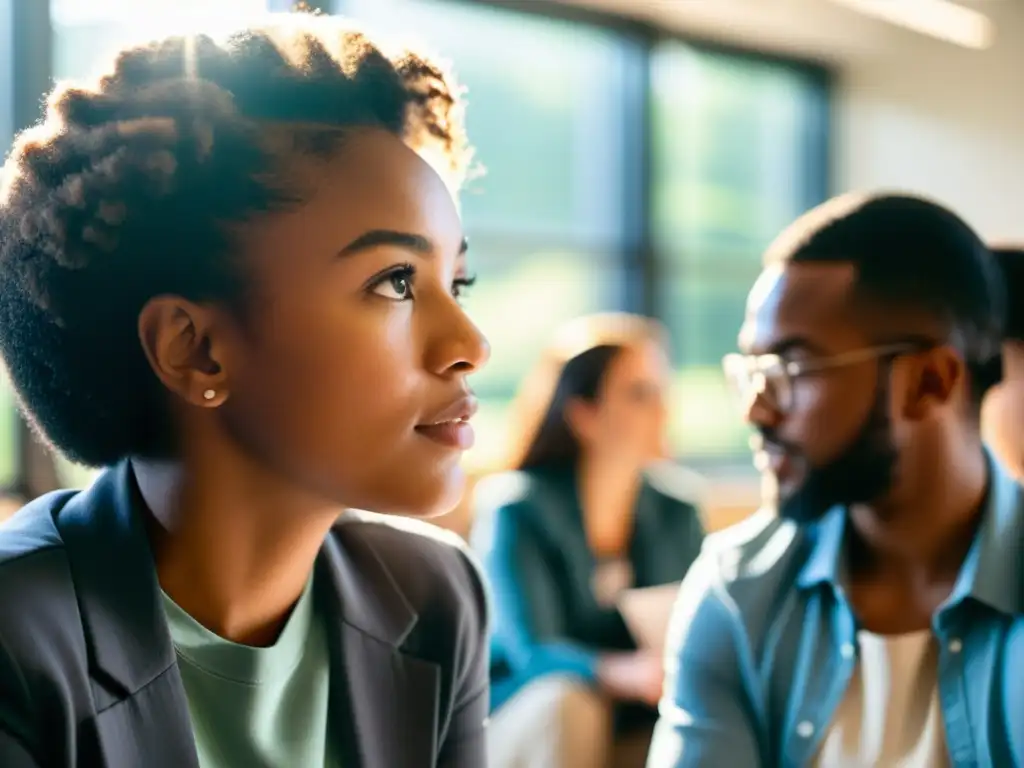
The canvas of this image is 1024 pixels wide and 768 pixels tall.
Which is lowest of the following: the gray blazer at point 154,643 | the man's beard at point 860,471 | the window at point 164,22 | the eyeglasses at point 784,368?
the gray blazer at point 154,643

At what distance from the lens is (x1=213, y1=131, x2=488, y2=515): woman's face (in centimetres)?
94

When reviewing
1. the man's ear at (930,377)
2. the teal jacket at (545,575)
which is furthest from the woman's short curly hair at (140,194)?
the teal jacket at (545,575)

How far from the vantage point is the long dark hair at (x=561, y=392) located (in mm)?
2936

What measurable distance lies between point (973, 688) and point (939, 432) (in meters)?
0.27

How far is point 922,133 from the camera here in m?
5.14

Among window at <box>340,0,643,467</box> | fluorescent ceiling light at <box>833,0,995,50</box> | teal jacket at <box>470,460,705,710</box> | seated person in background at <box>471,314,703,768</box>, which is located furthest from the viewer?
fluorescent ceiling light at <box>833,0,995,50</box>

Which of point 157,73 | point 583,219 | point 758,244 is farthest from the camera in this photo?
point 758,244

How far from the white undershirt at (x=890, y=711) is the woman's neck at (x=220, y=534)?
561 millimetres

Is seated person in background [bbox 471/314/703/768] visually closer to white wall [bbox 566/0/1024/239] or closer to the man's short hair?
the man's short hair

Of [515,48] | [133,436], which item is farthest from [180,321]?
[515,48]

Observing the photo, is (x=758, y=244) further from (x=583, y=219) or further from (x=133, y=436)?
(x=133, y=436)

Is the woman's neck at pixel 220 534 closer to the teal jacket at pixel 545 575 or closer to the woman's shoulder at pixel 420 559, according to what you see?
the woman's shoulder at pixel 420 559

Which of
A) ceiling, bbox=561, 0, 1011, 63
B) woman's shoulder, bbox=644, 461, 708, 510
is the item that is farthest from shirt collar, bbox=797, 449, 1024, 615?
ceiling, bbox=561, 0, 1011, 63

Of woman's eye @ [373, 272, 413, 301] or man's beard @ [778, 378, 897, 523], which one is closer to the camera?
→ woman's eye @ [373, 272, 413, 301]
